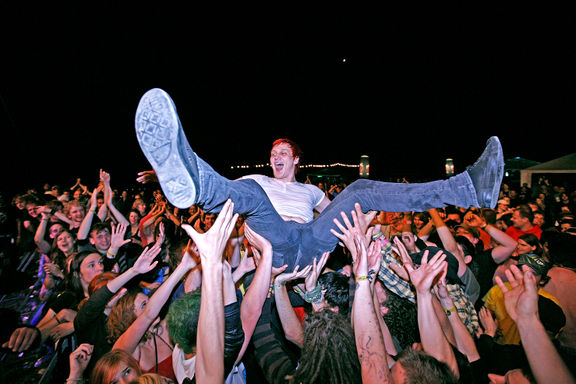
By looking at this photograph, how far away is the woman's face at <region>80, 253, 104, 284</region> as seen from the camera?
2.95 m

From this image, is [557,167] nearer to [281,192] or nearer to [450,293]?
[450,293]

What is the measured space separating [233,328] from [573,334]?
282 centimetres

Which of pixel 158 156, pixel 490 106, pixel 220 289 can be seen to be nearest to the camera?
pixel 220 289

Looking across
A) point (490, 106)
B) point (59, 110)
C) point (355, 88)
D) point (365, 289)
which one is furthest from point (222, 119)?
point (365, 289)

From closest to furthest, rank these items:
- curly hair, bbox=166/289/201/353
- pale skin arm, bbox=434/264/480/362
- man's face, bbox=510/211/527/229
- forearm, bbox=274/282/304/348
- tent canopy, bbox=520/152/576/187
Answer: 1. curly hair, bbox=166/289/201/353
2. pale skin arm, bbox=434/264/480/362
3. forearm, bbox=274/282/304/348
4. man's face, bbox=510/211/527/229
5. tent canopy, bbox=520/152/576/187

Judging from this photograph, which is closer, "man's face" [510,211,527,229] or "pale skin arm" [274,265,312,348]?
"pale skin arm" [274,265,312,348]

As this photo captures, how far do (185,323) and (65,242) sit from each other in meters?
3.56

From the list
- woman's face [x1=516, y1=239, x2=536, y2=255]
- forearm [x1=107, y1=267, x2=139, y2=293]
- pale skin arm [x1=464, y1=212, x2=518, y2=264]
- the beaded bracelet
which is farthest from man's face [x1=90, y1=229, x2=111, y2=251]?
woman's face [x1=516, y1=239, x2=536, y2=255]

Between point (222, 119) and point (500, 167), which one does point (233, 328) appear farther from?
point (222, 119)

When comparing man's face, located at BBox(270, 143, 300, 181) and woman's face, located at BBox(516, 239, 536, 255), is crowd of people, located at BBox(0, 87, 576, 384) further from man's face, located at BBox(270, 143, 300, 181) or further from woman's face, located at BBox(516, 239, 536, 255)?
woman's face, located at BBox(516, 239, 536, 255)

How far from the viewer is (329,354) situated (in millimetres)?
1482

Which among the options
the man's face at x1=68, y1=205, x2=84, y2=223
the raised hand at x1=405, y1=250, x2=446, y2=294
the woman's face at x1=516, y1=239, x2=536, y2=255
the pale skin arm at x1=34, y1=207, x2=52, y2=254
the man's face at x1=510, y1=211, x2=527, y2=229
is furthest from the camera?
the man's face at x1=68, y1=205, x2=84, y2=223

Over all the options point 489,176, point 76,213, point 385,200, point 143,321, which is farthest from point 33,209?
point 489,176

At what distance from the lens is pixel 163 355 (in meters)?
2.28
